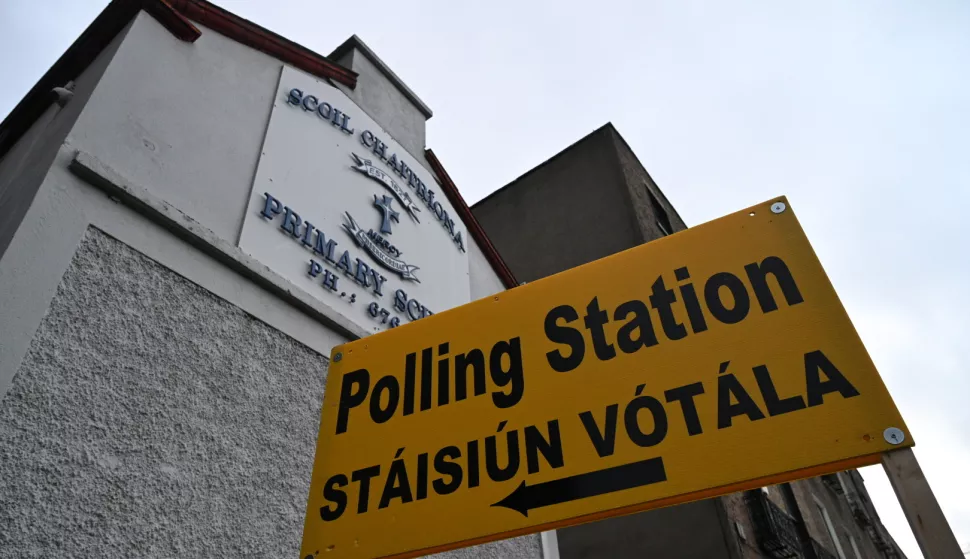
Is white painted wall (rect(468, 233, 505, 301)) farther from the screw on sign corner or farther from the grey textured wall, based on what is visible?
the screw on sign corner

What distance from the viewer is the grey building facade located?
28.3 ft

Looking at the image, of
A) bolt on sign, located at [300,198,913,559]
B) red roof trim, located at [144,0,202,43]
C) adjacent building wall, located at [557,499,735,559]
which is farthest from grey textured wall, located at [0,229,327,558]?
adjacent building wall, located at [557,499,735,559]

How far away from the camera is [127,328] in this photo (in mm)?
2904

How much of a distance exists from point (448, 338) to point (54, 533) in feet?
5.58

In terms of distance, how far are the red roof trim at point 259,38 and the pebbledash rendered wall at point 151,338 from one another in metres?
0.23

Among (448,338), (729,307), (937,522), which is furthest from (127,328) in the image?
(937,522)

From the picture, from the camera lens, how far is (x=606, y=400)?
67.7 inches

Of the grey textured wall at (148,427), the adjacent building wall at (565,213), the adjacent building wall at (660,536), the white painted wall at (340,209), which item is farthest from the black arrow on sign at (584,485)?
the adjacent building wall at (565,213)

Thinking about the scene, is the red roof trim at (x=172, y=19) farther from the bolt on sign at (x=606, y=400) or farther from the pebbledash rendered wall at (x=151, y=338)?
the bolt on sign at (x=606, y=400)

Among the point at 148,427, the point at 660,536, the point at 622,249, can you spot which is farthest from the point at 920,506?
the point at 622,249

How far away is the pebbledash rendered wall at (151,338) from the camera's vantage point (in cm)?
246

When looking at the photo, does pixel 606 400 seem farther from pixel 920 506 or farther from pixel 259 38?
pixel 259 38

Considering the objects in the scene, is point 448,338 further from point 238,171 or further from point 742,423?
point 238,171

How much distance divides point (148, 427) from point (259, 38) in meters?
3.24
